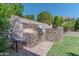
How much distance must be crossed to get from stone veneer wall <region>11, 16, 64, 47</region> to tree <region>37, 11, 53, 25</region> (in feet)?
0.30

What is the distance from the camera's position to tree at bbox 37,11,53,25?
20.4ft

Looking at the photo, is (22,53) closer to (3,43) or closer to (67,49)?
(3,43)

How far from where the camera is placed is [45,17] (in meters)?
6.24

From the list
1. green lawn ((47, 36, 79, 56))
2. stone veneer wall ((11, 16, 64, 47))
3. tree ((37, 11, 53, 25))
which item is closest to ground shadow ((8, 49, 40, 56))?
stone veneer wall ((11, 16, 64, 47))

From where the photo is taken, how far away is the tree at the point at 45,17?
20.4ft

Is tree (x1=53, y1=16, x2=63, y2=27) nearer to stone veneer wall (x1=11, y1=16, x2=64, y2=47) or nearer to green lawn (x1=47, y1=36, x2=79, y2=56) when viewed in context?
stone veneer wall (x1=11, y1=16, x2=64, y2=47)

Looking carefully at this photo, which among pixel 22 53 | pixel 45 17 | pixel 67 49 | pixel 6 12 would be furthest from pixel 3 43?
pixel 67 49

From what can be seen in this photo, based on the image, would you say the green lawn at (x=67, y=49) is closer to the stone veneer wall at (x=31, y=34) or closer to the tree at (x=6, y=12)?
the stone veneer wall at (x=31, y=34)

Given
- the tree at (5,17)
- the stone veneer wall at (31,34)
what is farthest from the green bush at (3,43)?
the stone veneer wall at (31,34)

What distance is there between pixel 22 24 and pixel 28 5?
0.70 feet

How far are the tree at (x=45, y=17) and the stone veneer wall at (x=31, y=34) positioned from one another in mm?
90

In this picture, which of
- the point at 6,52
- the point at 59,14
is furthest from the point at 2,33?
the point at 59,14

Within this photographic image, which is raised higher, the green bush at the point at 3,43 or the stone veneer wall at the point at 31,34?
the stone veneer wall at the point at 31,34

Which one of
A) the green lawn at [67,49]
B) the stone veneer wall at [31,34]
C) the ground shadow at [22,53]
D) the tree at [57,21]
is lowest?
the ground shadow at [22,53]
